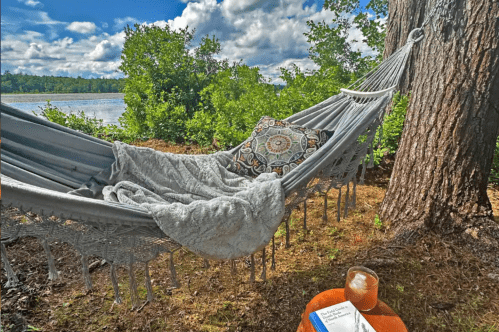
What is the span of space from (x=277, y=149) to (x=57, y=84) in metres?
6.23

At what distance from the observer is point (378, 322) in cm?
97

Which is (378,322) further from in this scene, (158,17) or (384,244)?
(158,17)

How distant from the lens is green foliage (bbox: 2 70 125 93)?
134 inches

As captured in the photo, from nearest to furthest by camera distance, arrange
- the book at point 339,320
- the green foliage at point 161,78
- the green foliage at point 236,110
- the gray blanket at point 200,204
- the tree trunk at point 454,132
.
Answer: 1. the book at point 339,320
2. the gray blanket at point 200,204
3. the tree trunk at point 454,132
4. the green foliage at point 236,110
5. the green foliage at point 161,78

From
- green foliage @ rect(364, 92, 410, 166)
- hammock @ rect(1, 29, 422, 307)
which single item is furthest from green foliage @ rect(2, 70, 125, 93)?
green foliage @ rect(364, 92, 410, 166)

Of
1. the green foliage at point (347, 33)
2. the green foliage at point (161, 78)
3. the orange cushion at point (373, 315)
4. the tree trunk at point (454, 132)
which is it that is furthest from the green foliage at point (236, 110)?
the orange cushion at point (373, 315)

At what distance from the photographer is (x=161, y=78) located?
15.0 ft

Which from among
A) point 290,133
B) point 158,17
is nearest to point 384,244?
point 290,133

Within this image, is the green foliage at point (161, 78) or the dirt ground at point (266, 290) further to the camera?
the green foliage at point (161, 78)

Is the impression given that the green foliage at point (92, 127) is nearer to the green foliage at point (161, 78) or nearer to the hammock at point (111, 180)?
the green foliage at point (161, 78)

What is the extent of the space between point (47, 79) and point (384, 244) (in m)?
6.14

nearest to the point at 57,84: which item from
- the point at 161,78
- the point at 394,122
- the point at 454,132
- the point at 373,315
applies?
the point at 161,78

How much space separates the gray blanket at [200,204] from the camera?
43.8 inches

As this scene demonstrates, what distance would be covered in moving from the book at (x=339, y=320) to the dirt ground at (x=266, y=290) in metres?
0.44
